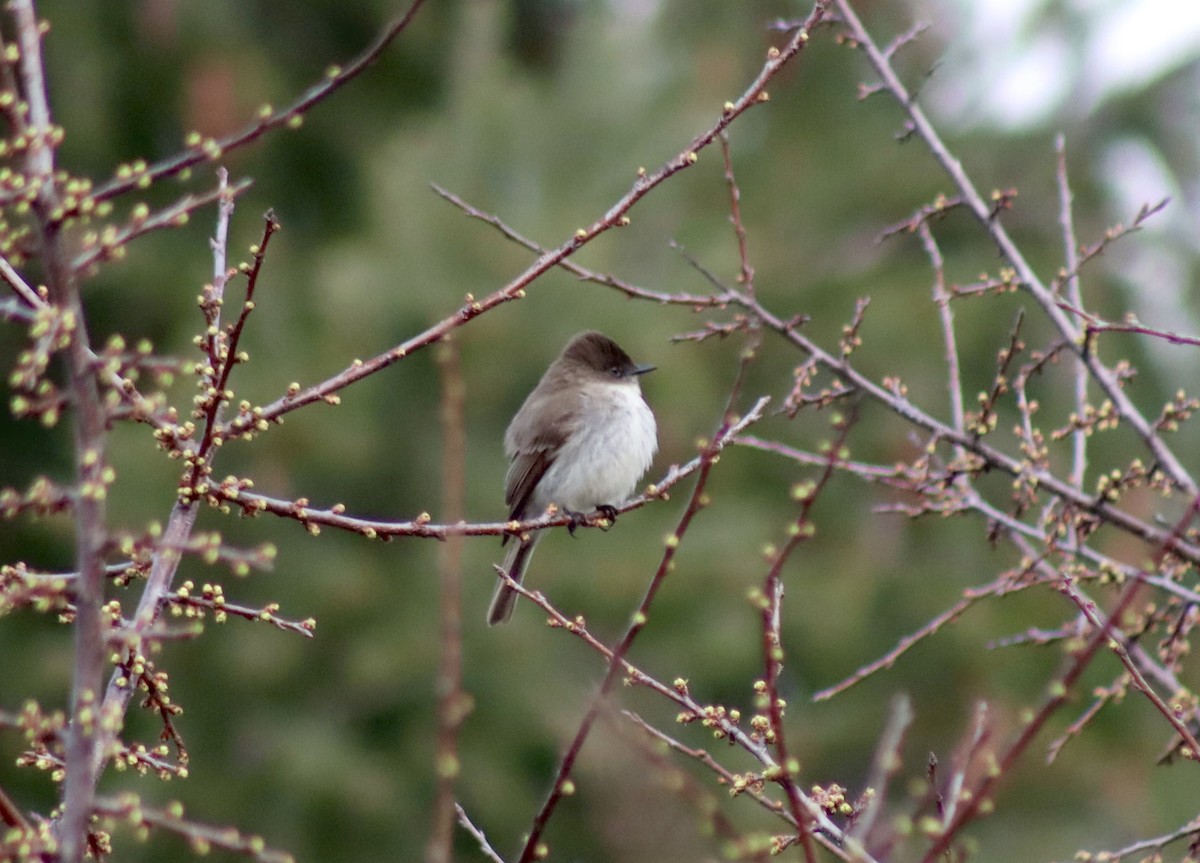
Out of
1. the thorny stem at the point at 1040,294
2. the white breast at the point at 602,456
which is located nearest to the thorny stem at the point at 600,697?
the thorny stem at the point at 1040,294

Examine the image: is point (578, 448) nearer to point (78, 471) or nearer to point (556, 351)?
point (78, 471)

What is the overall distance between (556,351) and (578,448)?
6141mm

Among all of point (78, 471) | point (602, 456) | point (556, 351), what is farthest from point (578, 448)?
point (556, 351)

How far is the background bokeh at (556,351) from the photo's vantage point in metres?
12.6

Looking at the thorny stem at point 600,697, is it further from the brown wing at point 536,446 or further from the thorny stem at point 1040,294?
the brown wing at point 536,446

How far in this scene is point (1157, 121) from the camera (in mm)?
16156

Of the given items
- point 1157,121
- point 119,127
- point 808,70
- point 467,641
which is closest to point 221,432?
point 467,641

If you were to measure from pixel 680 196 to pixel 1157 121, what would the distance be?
488cm

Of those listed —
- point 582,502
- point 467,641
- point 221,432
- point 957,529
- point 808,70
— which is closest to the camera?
point 221,432

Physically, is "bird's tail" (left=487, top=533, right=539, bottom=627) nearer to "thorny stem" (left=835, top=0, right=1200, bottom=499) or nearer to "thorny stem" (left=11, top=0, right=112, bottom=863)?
"thorny stem" (left=835, top=0, right=1200, bottom=499)

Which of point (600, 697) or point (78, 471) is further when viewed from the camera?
point (78, 471)

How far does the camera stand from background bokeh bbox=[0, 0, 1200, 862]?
12.6 metres

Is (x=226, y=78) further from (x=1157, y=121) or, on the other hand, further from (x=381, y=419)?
(x=1157, y=121)

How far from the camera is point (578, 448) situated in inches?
255
